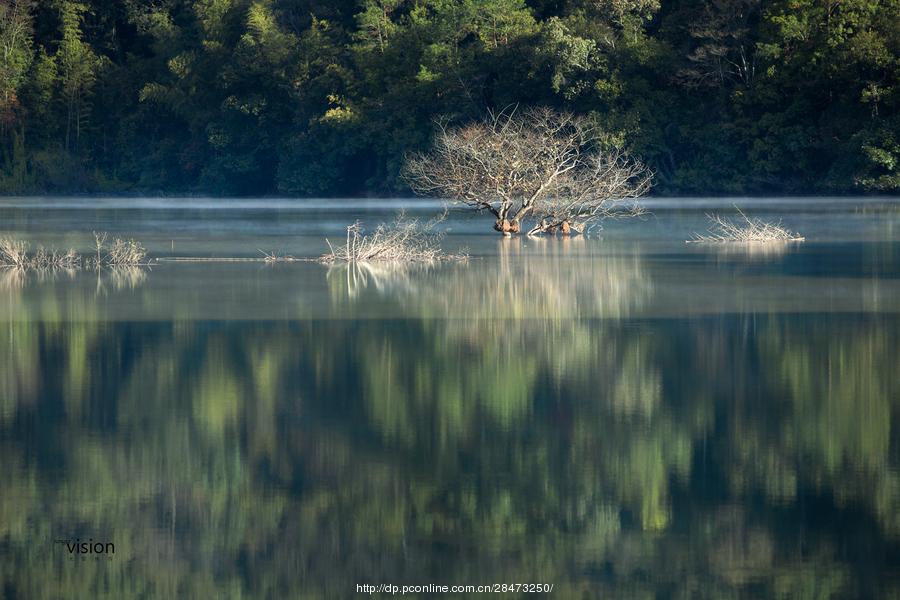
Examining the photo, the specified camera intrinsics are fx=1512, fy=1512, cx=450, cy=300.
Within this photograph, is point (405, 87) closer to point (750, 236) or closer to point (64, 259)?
point (750, 236)

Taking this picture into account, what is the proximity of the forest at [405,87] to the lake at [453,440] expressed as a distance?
1298 inches

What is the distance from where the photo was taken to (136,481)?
26.4 feet

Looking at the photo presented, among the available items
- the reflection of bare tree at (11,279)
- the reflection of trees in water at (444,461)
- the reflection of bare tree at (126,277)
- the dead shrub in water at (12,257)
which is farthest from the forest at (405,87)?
the reflection of trees in water at (444,461)

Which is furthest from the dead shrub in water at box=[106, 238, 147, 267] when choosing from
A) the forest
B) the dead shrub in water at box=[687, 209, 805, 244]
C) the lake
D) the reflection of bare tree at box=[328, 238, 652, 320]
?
the forest

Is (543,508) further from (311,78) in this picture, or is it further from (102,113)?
(102,113)

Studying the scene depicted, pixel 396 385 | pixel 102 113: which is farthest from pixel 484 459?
pixel 102 113

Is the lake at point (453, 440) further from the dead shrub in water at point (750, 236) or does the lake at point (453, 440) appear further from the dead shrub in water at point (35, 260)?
the dead shrub in water at point (750, 236)

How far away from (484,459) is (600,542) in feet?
5.77

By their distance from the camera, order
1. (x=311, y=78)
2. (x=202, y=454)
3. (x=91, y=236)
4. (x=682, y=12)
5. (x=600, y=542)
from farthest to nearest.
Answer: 1. (x=311, y=78)
2. (x=682, y=12)
3. (x=91, y=236)
4. (x=202, y=454)
5. (x=600, y=542)

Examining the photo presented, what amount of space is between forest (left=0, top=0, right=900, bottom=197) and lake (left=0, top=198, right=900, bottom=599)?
33.0 meters

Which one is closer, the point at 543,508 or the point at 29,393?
the point at 543,508

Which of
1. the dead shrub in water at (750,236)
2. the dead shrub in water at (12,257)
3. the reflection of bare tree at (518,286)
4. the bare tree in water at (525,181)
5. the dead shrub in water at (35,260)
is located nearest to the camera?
the reflection of bare tree at (518,286)

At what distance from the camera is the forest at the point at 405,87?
51125 mm

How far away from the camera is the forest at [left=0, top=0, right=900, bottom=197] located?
5112 centimetres
